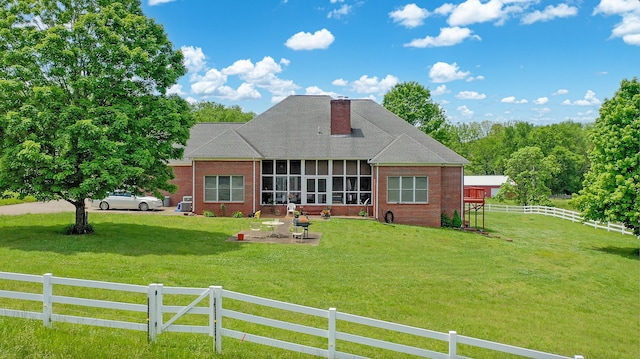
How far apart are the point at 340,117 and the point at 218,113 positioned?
72.5m

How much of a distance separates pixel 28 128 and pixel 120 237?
5.37m

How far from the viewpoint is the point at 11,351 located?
705 cm

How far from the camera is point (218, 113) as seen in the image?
101 meters

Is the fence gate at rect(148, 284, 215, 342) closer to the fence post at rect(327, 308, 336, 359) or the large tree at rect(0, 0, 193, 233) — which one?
the fence post at rect(327, 308, 336, 359)

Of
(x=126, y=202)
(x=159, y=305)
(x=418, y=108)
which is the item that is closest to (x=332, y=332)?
(x=159, y=305)

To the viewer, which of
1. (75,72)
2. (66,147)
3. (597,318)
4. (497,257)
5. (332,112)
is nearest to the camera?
(597,318)

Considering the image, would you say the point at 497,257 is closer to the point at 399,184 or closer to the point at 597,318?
the point at 597,318

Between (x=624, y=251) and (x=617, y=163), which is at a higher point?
(x=617, y=163)

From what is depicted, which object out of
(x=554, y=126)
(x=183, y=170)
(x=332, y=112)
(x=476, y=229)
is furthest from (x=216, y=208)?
(x=554, y=126)

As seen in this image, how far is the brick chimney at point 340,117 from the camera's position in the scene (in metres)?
32.5

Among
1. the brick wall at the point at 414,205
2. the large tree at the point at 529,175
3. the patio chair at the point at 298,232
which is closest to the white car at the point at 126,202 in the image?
the patio chair at the point at 298,232

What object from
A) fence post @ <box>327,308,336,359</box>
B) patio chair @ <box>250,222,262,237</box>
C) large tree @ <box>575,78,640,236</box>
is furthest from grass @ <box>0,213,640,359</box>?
large tree @ <box>575,78,640,236</box>

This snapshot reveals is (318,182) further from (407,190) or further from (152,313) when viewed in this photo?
(152,313)

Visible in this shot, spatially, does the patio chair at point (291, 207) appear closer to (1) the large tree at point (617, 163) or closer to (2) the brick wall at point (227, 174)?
(2) the brick wall at point (227, 174)
